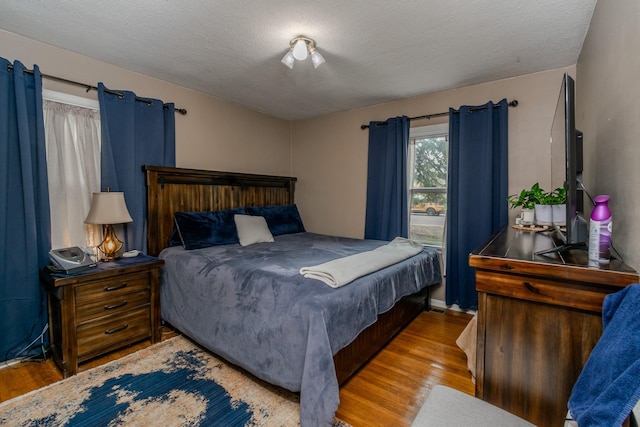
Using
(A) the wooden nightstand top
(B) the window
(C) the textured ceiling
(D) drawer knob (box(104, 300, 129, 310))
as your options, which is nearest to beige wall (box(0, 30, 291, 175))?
(C) the textured ceiling

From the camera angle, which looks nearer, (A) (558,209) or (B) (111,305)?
(A) (558,209)

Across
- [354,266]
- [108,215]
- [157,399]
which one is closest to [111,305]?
[108,215]

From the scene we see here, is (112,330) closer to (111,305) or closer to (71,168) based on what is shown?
(111,305)

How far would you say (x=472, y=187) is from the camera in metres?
3.10

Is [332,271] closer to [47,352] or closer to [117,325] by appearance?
[117,325]

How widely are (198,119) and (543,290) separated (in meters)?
3.51

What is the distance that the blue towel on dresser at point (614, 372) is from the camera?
1.99 ft

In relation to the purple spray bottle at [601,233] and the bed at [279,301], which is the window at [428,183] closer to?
the bed at [279,301]

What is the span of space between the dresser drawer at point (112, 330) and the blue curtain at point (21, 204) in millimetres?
525

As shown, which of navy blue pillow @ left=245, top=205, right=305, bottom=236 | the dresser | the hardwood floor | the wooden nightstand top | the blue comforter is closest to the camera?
the dresser

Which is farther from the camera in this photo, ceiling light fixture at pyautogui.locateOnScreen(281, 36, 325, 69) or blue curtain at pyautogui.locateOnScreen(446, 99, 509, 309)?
blue curtain at pyautogui.locateOnScreen(446, 99, 509, 309)

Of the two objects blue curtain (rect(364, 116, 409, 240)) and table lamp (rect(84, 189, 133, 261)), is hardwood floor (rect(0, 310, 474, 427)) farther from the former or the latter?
blue curtain (rect(364, 116, 409, 240))

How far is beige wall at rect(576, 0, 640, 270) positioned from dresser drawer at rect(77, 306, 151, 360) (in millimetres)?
3054

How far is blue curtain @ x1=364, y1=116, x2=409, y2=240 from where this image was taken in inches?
139
